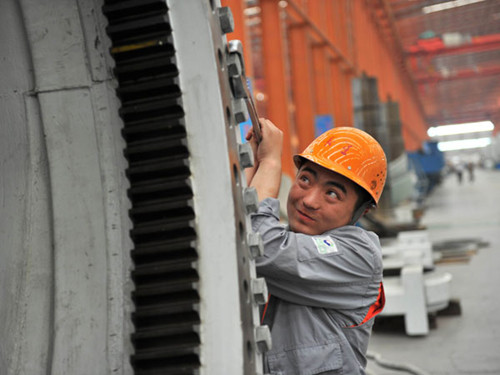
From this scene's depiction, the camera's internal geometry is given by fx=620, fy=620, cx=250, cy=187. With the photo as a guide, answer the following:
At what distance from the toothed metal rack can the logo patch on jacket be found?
19.5 inches

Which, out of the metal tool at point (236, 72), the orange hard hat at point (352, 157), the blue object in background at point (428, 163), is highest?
the metal tool at point (236, 72)

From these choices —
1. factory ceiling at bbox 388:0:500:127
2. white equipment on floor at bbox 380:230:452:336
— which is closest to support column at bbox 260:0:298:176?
white equipment on floor at bbox 380:230:452:336

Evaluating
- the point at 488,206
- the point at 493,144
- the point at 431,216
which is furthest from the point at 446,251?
the point at 493,144

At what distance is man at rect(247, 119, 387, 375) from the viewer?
149 centimetres

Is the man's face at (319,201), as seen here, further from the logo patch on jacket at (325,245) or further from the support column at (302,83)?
the support column at (302,83)

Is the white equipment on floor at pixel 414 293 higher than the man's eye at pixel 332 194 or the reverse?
the reverse

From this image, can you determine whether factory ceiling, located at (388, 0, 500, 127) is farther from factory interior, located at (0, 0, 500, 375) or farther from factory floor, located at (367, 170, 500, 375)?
factory interior, located at (0, 0, 500, 375)

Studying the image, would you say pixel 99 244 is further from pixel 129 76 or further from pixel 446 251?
pixel 446 251

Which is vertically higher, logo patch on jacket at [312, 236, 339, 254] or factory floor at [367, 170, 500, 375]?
logo patch on jacket at [312, 236, 339, 254]

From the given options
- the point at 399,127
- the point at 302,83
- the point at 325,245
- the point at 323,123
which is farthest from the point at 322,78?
the point at 325,245

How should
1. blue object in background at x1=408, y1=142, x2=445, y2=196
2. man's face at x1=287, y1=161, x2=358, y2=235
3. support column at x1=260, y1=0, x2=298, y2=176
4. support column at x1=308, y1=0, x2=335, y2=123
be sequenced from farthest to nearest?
blue object in background at x1=408, y1=142, x2=445, y2=196, support column at x1=308, y1=0, x2=335, y2=123, support column at x1=260, y1=0, x2=298, y2=176, man's face at x1=287, y1=161, x2=358, y2=235

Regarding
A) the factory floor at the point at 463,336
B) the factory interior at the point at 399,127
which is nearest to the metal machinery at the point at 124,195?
the factory floor at the point at 463,336

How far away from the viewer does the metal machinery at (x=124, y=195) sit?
0.97m

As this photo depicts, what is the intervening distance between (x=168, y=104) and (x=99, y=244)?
0.28 metres
